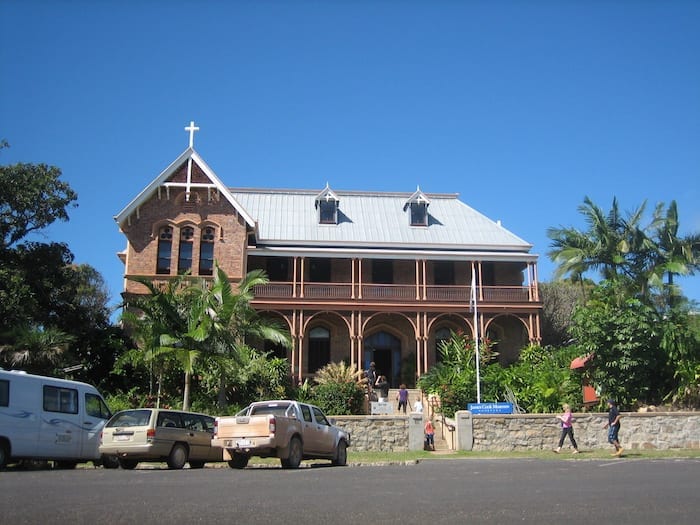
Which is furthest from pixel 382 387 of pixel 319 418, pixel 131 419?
pixel 131 419

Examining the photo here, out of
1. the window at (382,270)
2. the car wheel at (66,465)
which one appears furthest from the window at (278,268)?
the car wheel at (66,465)

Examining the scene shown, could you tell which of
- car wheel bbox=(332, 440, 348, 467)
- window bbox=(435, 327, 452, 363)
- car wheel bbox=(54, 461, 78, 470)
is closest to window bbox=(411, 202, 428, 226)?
window bbox=(435, 327, 452, 363)

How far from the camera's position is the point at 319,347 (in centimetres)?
3350

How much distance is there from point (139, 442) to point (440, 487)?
22.5 ft

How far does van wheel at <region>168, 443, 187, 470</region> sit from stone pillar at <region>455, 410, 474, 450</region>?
314 inches

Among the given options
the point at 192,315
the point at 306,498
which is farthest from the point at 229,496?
the point at 192,315

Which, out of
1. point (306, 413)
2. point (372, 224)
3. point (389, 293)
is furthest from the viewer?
point (372, 224)

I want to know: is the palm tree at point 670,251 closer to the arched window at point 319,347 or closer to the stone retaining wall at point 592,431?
the stone retaining wall at point 592,431

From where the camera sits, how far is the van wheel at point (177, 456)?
47.6 feet

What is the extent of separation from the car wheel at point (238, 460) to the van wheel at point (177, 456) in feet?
3.75

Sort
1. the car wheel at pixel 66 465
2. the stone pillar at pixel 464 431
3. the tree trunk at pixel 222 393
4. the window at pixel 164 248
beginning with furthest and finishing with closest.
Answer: the window at pixel 164 248 < the tree trunk at pixel 222 393 < the stone pillar at pixel 464 431 < the car wheel at pixel 66 465

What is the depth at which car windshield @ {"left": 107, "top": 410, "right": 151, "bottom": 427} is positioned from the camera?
1434 centimetres

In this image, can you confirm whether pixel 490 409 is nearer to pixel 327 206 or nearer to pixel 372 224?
pixel 372 224

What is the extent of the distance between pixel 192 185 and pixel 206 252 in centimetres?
294
